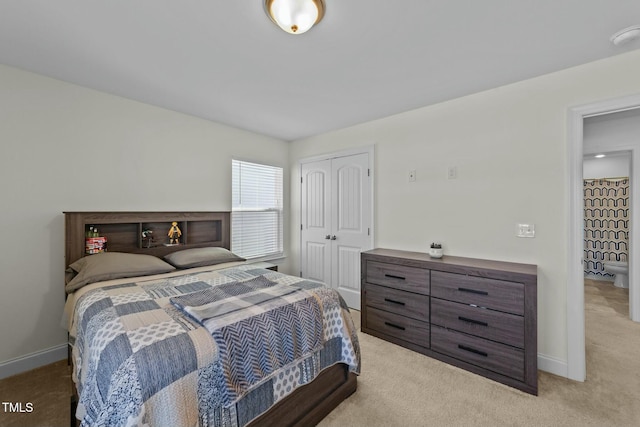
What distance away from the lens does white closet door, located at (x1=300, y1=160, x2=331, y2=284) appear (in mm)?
3912

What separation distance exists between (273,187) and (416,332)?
2.81 meters

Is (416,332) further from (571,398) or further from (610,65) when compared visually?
(610,65)

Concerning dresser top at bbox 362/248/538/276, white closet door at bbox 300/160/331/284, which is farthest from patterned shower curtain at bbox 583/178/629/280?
white closet door at bbox 300/160/331/284

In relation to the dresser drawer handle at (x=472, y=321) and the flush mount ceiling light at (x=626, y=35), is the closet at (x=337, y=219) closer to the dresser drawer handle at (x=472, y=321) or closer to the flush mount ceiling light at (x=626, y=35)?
the dresser drawer handle at (x=472, y=321)

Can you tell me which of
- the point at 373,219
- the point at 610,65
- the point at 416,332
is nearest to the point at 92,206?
the point at 373,219

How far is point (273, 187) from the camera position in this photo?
4246 mm

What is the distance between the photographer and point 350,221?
3.65 m

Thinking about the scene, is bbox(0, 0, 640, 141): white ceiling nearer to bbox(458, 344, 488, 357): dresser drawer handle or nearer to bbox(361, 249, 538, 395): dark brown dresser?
bbox(361, 249, 538, 395): dark brown dresser

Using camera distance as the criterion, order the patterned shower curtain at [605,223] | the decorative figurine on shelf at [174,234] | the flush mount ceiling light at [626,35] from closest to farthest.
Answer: the flush mount ceiling light at [626,35] → the decorative figurine on shelf at [174,234] → the patterned shower curtain at [605,223]

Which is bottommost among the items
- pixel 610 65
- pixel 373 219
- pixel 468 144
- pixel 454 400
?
pixel 454 400

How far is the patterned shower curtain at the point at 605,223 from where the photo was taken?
4.74 metres

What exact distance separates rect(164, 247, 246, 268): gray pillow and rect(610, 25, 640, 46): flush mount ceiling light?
356 cm

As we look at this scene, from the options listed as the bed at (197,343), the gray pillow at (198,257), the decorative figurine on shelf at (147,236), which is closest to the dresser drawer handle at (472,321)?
the bed at (197,343)

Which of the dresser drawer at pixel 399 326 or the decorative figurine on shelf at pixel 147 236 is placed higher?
the decorative figurine on shelf at pixel 147 236
